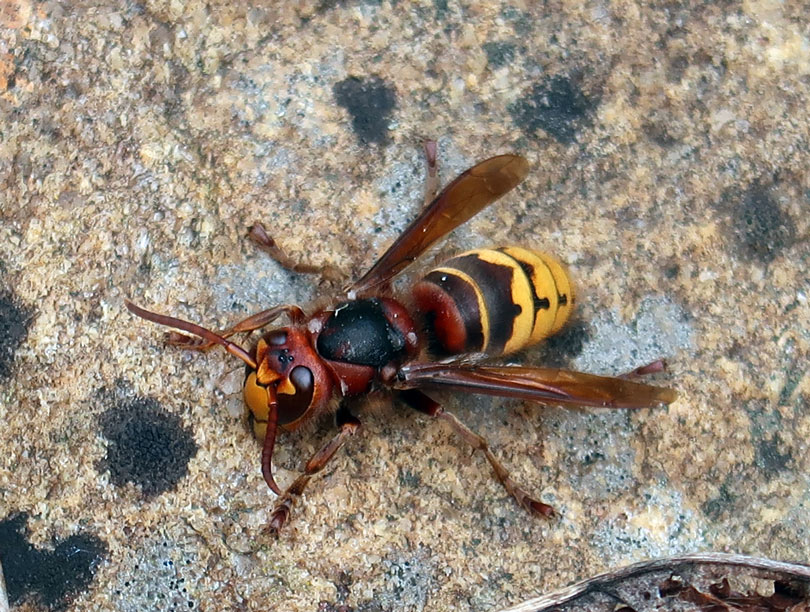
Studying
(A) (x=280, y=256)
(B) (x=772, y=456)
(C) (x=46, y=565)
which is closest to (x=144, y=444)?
(C) (x=46, y=565)

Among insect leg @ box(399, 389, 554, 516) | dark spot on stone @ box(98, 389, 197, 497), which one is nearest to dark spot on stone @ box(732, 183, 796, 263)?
insect leg @ box(399, 389, 554, 516)

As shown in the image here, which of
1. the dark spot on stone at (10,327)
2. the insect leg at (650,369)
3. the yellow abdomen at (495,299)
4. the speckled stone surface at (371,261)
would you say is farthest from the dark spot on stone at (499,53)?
the dark spot on stone at (10,327)

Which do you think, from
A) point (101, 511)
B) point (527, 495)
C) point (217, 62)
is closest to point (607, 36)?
point (217, 62)

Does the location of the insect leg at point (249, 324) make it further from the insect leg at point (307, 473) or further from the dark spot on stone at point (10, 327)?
the dark spot on stone at point (10, 327)

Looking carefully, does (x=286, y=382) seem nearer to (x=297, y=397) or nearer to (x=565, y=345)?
(x=297, y=397)

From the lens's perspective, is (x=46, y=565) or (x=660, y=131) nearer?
(x=46, y=565)

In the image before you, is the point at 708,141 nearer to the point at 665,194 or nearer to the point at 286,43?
the point at 665,194

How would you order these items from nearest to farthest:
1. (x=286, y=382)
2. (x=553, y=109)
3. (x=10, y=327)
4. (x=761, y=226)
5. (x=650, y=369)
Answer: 1. (x=286, y=382)
2. (x=10, y=327)
3. (x=650, y=369)
4. (x=761, y=226)
5. (x=553, y=109)
